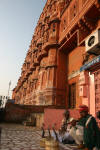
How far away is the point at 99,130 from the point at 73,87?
10.3 metres

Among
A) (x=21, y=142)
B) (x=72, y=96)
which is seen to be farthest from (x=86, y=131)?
(x=72, y=96)

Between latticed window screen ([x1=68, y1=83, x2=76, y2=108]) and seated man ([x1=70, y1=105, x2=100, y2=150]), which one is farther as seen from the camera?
latticed window screen ([x1=68, y1=83, x2=76, y2=108])

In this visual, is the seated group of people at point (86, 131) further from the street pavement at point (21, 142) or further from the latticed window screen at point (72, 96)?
the latticed window screen at point (72, 96)

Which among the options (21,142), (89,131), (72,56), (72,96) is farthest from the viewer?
(72,56)

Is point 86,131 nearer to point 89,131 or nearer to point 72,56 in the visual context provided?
point 89,131

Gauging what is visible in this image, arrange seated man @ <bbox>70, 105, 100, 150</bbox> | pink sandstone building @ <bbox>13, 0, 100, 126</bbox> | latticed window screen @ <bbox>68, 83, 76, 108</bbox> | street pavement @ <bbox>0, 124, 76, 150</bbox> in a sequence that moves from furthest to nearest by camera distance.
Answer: latticed window screen @ <bbox>68, 83, 76, 108</bbox> < pink sandstone building @ <bbox>13, 0, 100, 126</bbox> < street pavement @ <bbox>0, 124, 76, 150</bbox> < seated man @ <bbox>70, 105, 100, 150</bbox>

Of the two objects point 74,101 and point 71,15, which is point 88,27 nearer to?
point 71,15

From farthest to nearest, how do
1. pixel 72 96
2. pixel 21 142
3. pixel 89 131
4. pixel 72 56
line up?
1. pixel 72 56
2. pixel 72 96
3. pixel 21 142
4. pixel 89 131

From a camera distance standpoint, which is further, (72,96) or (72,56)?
(72,56)

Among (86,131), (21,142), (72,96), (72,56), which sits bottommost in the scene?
(21,142)

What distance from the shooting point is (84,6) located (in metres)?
11.6

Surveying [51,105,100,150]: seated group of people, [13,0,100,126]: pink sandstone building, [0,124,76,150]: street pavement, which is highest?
[13,0,100,126]: pink sandstone building

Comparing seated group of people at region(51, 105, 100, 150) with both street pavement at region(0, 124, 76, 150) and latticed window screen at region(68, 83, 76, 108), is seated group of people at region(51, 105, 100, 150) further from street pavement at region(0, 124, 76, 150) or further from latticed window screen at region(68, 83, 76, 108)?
latticed window screen at region(68, 83, 76, 108)

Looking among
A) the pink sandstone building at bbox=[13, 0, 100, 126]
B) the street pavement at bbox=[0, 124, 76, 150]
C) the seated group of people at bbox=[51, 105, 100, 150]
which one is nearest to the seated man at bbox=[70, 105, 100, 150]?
the seated group of people at bbox=[51, 105, 100, 150]
